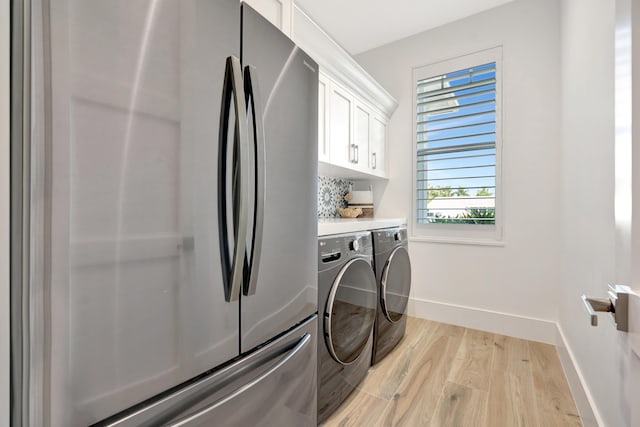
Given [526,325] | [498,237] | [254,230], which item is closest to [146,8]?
[254,230]

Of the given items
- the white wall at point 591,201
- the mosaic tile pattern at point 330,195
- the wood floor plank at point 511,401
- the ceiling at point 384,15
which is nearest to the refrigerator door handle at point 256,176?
the white wall at point 591,201

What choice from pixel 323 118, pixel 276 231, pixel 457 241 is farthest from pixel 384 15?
pixel 276 231

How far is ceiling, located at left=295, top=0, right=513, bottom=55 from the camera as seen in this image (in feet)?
8.06

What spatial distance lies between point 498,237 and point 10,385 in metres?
2.90

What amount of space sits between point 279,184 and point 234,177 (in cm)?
21

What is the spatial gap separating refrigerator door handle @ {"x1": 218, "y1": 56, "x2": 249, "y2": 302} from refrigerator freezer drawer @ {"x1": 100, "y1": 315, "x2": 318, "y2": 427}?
0.80 feet

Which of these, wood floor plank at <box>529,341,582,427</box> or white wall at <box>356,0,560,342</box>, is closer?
wood floor plank at <box>529,341,582,427</box>

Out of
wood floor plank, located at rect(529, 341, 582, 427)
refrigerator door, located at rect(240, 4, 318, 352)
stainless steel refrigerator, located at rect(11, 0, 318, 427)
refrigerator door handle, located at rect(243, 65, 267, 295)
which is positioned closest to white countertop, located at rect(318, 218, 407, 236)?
refrigerator door, located at rect(240, 4, 318, 352)

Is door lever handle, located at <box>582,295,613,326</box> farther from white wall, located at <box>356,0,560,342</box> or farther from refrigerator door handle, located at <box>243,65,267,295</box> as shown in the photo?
white wall, located at <box>356,0,560,342</box>

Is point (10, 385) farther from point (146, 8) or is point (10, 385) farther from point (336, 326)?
point (336, 326)

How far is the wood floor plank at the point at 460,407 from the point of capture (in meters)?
1.42

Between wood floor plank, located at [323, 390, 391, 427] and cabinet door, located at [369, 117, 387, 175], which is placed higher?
cabinet door, located at [369, 117, 387, 175]

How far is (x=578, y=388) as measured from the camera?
4.92ft

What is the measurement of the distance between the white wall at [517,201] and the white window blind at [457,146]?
14 cm
